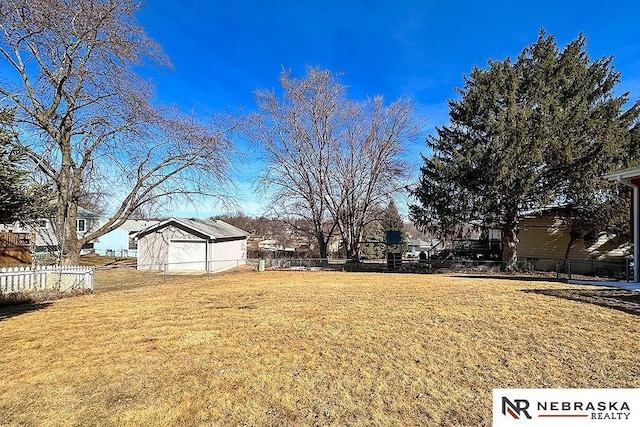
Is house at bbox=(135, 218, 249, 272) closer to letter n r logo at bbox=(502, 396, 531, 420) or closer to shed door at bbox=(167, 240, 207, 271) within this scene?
shed door at bbox=(167, 240, 207, 271)

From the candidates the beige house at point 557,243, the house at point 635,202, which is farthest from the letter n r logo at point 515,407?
the beige house at point 557,243

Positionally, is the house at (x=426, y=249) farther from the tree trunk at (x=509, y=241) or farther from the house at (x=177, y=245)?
the house at (x=177, y=245)

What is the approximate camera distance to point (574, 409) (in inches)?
117

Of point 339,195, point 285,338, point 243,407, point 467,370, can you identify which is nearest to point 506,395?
point 467,370

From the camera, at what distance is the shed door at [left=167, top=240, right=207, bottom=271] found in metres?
19.8

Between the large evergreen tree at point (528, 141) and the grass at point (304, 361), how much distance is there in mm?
8781

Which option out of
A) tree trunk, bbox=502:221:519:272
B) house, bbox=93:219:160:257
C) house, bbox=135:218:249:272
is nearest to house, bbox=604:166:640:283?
tree trunk, bbox=502:221:519:272

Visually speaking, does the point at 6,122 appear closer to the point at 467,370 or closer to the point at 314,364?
the point at 314,364

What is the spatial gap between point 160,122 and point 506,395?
13.9m

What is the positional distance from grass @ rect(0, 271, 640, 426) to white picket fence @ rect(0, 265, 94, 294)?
2358 mm

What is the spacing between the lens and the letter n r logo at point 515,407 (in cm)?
295

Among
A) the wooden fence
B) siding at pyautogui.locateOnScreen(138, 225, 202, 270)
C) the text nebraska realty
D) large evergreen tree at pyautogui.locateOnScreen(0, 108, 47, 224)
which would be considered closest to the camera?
the text nebraska realty

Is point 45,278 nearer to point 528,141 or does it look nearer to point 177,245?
point 177,245

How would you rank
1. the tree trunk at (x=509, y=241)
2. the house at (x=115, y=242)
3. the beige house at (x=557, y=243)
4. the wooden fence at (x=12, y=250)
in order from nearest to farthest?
1. the tree trunk at (x=509, y=241)
2. the beige house at (x=557, y=243)
3. the wooden fence at (x=12, y=250)
4. the house at (x=115, y=242)
